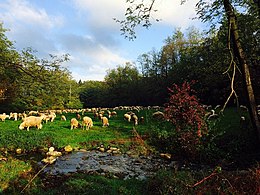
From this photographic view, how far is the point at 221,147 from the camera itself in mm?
12289

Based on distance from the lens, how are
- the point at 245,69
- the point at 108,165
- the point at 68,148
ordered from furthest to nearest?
the point at 68,148 → the point at 108,165 → the point at 245,69

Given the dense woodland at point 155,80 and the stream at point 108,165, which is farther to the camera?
the dense woodland at point 155,80

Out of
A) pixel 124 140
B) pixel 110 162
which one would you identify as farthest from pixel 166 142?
pixel 110 162

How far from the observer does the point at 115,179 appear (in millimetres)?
8367

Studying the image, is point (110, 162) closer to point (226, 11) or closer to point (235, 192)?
point (235, 192)

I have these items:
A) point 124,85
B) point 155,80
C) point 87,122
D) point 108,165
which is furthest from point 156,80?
point 108,165

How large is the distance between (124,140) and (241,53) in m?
9.25

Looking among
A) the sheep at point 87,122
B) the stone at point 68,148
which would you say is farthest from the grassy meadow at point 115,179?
the sheep at point 87,122

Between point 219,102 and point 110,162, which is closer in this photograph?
point 110,162

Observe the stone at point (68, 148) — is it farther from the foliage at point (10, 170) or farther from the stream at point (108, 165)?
the foliage at point (10, 170)

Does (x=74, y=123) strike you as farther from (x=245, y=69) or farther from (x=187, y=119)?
(x=245, y=69)

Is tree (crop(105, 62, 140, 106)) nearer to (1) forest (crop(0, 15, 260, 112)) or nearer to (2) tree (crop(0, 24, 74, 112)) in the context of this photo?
(1) forest (crop(0, 15, 260, 112))

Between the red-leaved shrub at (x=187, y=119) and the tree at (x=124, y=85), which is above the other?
the tree at (x=124, y=85)

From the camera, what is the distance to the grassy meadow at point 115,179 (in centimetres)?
643
